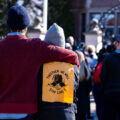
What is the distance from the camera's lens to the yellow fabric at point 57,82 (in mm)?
2424

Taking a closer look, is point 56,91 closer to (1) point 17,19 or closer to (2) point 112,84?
(1) point 17,19

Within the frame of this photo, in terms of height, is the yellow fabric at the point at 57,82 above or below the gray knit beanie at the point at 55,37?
below

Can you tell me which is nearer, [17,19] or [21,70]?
[21,70]

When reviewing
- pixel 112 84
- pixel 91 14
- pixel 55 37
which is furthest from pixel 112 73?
pixel 91 14

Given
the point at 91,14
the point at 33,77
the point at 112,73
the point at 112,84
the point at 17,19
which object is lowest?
the point at 112,84

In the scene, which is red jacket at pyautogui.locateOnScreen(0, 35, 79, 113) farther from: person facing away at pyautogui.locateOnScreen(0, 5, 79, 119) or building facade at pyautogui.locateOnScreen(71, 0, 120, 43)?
building facade at pyautogui.locateOnScreen(71, 0, 120, 43)

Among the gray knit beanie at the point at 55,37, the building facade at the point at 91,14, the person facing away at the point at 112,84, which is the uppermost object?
the building facade at the point at 91,14

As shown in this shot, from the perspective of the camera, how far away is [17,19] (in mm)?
2518

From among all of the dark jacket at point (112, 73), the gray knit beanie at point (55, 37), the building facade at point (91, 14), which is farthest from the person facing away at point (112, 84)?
the building facade at point (91, 14)

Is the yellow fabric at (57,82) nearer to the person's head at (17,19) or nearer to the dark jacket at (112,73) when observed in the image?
the person's head at (17,19)

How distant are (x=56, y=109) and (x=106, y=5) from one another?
→ 78.6 ft

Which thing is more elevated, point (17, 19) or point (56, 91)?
point (17, 19)

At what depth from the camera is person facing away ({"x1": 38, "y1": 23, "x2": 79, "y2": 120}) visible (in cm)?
241

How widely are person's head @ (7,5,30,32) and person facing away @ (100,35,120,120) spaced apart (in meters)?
1.91
